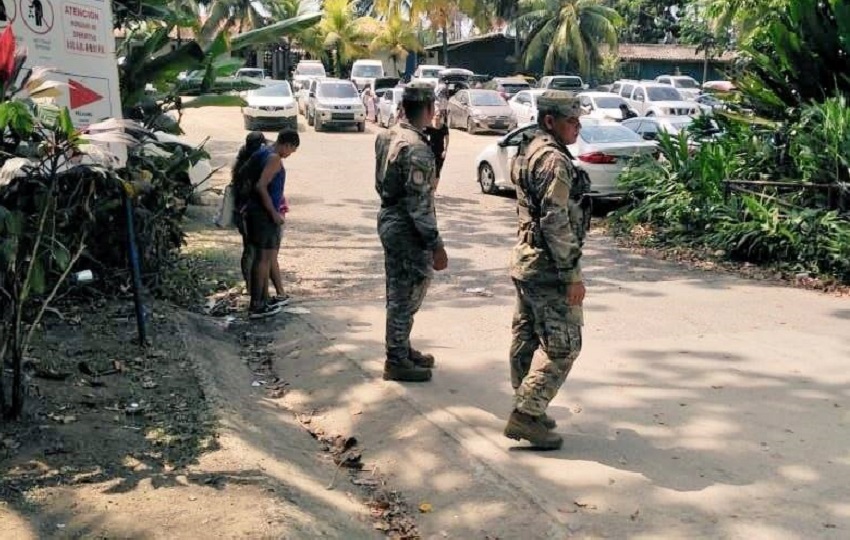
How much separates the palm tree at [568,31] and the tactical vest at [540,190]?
43697 mm

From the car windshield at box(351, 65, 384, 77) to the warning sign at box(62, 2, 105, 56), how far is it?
117ft

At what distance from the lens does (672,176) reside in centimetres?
1198

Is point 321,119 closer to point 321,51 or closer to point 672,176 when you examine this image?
point 672,176

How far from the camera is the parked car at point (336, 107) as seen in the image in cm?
2880

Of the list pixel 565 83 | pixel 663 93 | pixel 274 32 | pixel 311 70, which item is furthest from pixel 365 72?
pixel 274 32

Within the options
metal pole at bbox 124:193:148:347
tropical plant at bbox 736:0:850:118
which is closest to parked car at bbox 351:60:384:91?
tropical plant at bbox 736:0:850:118

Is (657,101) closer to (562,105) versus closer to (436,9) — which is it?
(436,9)

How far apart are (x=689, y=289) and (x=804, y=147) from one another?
8.37ft

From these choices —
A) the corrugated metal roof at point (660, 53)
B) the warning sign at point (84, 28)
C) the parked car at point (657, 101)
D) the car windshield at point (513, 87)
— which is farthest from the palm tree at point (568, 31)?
the warning sign at point (84, 28)

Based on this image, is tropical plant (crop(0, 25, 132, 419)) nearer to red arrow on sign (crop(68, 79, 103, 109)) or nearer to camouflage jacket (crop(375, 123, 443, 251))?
red arrow on sign (crop(68, 79, 103, 109))

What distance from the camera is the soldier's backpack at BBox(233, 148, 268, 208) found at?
746 cm

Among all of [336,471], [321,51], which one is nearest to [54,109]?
[336,471]

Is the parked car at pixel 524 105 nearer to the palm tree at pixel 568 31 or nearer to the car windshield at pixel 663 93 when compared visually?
the car windshield at pixel 663 93

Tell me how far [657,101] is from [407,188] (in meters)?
26.1
